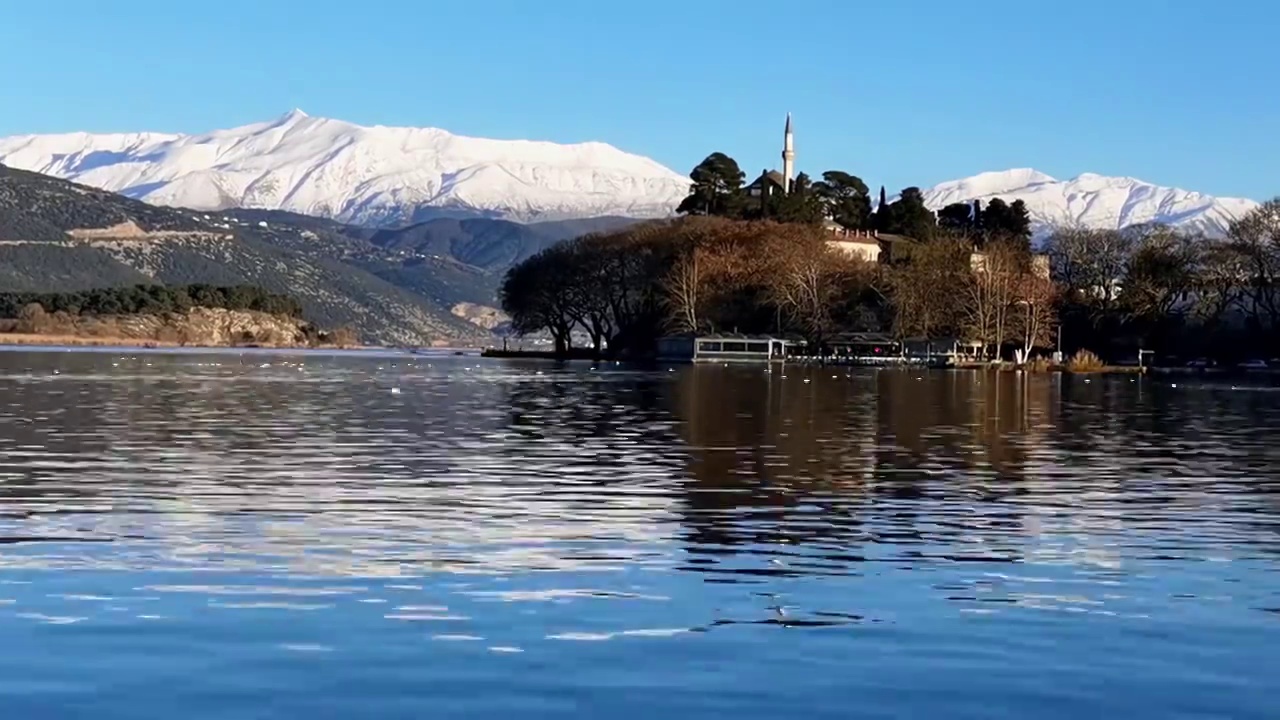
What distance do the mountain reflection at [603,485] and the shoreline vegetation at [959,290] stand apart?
320 feet

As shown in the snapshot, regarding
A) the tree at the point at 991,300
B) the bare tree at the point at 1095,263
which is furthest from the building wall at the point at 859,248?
the bare tree at the point at 1095,263

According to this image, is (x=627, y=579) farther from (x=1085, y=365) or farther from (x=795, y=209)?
(x=795, y=209)

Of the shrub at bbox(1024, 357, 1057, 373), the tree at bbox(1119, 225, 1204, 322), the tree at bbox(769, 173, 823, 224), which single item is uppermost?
the tree at bbox(769, 173, 823, 224)

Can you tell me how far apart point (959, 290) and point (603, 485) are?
132001mm

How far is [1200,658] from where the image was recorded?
13.6 metres

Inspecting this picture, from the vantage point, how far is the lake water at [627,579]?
12.3 metres

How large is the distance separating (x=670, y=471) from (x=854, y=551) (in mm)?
10789

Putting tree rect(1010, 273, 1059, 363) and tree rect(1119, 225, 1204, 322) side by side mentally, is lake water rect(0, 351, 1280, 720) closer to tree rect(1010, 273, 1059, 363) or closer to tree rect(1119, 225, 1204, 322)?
tree rect(1010, 273, 1059, 363)

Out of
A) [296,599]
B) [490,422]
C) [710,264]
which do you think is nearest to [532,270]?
[710,264]

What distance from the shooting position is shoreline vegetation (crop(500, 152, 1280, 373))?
152750 mm

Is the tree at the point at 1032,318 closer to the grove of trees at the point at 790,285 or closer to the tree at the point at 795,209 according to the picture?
the grove of trees at the point at 790,285

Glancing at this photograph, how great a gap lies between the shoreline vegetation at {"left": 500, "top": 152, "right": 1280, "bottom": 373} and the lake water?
372 feet

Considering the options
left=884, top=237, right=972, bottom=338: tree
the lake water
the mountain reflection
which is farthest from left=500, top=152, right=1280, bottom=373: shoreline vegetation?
the lake water

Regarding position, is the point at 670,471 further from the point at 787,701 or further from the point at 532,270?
the point at 532,270
